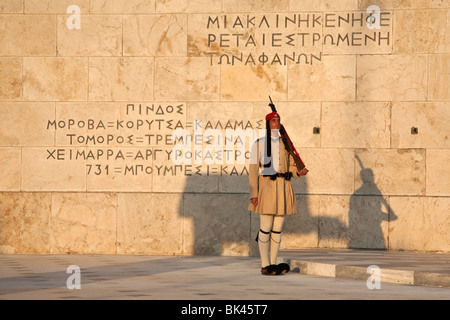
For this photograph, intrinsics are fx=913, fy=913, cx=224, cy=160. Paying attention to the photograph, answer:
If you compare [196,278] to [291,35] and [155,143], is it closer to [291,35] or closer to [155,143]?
[155,143]

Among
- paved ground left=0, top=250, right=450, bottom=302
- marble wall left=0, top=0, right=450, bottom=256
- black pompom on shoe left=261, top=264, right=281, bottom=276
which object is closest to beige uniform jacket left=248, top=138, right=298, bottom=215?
black pompom on shoe left=261, top=264, right=281, bottom=276

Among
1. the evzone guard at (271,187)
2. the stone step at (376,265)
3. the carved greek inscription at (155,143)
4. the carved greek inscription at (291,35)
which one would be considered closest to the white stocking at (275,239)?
the evzone guard at (271,187)

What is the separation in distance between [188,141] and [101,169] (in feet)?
5.35

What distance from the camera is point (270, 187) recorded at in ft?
41.2

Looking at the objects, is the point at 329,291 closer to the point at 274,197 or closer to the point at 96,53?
the point at 274,197

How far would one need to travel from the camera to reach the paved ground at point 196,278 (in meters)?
9.84

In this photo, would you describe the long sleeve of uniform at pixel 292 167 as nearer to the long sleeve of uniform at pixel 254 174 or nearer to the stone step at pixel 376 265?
the long sleeve of uniform at pixel 254 174

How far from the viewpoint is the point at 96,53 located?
53.4 feet

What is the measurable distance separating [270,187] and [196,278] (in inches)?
66.4

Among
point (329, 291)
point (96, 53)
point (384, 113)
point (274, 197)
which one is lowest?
point (329, 291)

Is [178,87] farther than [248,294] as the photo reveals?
Yes

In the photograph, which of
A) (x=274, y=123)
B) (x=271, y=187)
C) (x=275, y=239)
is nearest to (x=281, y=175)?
(x=271, y=187)
